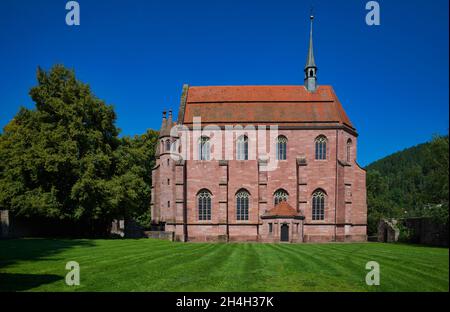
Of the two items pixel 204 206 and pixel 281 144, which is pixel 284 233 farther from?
pixel 281 144

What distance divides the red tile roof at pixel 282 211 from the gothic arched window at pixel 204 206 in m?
6.02

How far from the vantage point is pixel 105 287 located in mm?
11484

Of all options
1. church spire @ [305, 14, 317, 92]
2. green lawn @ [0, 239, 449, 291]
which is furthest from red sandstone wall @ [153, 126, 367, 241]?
green lawn @ [0, 239, 449, 291]

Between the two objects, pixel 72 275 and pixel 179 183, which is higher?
pixel 179 183

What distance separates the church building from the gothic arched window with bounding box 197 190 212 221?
104 millimetres

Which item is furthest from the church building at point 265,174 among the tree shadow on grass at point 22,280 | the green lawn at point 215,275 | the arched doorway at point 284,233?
the tree shadow on grass at point 22,280

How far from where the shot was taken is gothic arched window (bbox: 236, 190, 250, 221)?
38.8m

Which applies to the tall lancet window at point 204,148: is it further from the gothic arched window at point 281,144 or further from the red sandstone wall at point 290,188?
the gothic arched window at point 281,144

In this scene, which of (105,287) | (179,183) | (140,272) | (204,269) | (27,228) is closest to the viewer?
(105,287)

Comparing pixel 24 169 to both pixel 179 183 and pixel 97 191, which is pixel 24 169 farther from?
pixel 179 183

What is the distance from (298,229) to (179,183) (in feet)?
41.7

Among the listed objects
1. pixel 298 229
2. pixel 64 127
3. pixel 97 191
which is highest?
pixel 64 127

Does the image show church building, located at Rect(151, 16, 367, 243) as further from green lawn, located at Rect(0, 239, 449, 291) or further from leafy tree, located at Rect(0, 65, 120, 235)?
green lawn, located at Rect(0, 239, 449, 291)

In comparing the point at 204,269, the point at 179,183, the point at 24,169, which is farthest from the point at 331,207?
the point at 24,169
